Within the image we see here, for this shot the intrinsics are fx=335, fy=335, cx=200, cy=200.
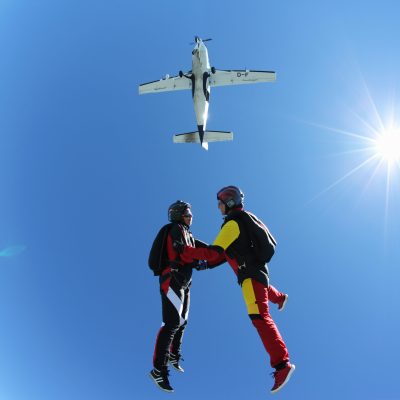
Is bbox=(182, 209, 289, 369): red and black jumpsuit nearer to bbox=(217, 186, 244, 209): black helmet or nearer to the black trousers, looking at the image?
bbox=(217, 186, 244, 209): black helmet

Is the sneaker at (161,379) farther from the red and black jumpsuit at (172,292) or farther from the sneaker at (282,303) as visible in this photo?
the sneaker at (282,303)

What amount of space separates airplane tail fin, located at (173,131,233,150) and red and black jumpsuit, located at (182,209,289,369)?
29.1 metres

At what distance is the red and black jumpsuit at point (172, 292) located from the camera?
6.12 m

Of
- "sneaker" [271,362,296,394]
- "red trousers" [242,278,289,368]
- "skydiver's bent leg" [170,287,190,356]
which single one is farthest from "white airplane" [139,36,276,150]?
"sneaker" [271,362,296,394]

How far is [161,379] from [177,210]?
3.16 meters

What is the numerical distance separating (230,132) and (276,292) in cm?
2957

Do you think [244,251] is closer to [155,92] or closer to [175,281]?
[175,281]

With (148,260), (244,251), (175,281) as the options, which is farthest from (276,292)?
(148,260)

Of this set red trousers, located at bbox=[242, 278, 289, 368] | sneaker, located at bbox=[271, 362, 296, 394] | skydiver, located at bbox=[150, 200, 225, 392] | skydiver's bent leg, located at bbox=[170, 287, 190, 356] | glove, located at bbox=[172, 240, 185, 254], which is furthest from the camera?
skydiver's bent leg, located at bbox=[170, 287, 190, 356]

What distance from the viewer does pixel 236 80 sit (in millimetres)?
34500

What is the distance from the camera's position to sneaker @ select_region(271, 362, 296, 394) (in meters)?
4.84

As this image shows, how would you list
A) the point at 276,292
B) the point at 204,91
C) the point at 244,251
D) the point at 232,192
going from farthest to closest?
1. the point at 204,91
2. the point at 276,292
3. the point at 232,192
4. the point at 244,251

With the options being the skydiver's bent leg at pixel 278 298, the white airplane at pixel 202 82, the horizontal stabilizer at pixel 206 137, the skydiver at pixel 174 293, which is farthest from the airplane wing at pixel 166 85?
the skydiver's bent leg at pixel 278 298

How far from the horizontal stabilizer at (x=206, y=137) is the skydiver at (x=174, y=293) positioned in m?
28.1
